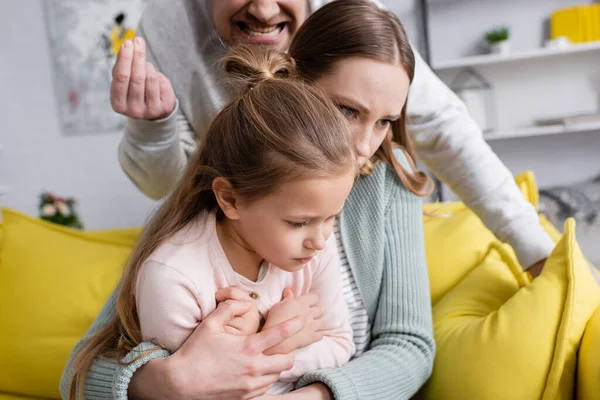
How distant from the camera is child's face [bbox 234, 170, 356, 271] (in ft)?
2.84

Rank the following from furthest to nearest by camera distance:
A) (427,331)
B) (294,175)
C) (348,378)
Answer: (427,331), (348,378), (294,175)

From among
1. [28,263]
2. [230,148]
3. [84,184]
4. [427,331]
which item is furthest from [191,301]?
[84,184]

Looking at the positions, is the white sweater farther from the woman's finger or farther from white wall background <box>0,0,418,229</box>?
white wall background <box>0,0,418,229</box>

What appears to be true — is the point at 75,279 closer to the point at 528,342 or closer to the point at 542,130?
the point at 528,342

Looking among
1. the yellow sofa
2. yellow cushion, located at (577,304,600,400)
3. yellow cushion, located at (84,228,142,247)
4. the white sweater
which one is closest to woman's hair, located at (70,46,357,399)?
the white sweater

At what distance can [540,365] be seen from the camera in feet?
3.35

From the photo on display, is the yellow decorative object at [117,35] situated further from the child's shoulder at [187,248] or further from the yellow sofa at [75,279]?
the child's shoulder at [187,248]

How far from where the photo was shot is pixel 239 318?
0.93 meters

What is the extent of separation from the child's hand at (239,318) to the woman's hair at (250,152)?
13cm

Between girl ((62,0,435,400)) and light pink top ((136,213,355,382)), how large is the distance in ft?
0.10

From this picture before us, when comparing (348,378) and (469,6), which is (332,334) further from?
(469,6)

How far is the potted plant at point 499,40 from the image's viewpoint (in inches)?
133

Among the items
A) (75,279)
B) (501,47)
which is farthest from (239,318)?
(501,47)

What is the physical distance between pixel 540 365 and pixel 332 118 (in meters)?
0.53
